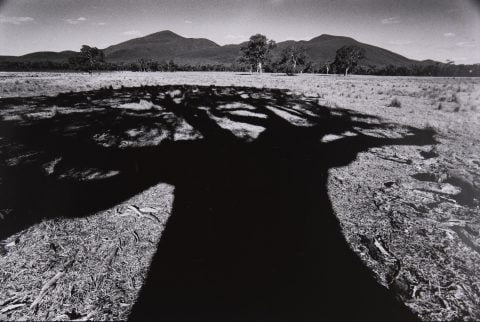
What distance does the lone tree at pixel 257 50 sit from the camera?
6419 centimetres

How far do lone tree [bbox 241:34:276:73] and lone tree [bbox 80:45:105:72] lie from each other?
36531 millimetres

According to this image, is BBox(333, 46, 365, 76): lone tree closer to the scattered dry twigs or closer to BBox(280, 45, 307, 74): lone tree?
BBox(280, 45, 307, 74): lone tree

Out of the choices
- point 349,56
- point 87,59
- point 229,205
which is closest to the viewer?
point 229,205

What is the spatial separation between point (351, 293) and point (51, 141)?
7.92 meters

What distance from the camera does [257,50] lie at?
6506cm

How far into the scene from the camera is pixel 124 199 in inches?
158

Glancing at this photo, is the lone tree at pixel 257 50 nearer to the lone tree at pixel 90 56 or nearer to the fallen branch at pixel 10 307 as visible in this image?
the lone tree at pixel 90 56

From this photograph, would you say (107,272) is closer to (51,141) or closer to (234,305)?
(234,305)

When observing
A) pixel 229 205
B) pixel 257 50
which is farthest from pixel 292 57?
pixel 229 205

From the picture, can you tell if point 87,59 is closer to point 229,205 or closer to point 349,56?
point 229,205

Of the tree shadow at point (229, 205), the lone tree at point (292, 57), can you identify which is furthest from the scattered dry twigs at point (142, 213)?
the lone tree at point (292, 57)

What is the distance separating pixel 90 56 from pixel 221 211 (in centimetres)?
6532

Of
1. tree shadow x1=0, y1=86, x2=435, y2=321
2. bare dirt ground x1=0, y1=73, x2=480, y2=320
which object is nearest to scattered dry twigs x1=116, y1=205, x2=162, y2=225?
bare dirt ground x1=0, y1=73, x2=480, y2=320

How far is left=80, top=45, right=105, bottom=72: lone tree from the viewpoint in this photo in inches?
2080
